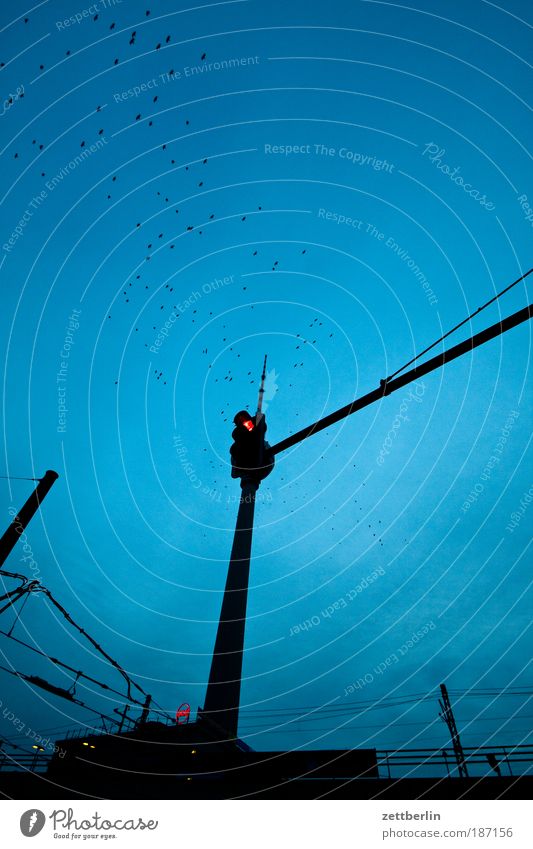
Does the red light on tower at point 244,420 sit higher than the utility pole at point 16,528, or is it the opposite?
the utility pole at point 16,528

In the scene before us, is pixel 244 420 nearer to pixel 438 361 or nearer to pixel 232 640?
pixel 438 361

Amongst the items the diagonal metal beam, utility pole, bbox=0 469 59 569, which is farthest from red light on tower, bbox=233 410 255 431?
utility pole, bbox=0 469 59 569

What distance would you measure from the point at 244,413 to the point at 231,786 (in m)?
12.3

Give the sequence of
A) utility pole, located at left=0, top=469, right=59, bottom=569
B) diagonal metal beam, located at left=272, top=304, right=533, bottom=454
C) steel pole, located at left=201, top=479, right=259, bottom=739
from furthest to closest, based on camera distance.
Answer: utility pole, located at left=0, top=469, right=59, bottom=569, steel pole, located at left=201, top=479, right=259, bottom=739, diagonal metal beam, located at left=272, top=304, right=533, bottom=454

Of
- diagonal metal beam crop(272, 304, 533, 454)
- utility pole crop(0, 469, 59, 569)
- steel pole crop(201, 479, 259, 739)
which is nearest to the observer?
diagonal metal beam crop(272, 304, 533, 454)

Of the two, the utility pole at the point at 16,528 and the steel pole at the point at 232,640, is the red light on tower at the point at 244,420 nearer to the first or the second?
the steel pole at the point at 232,640

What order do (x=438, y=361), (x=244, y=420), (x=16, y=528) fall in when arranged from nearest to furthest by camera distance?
(x=438, y=361)
(x=244, y=420)
(x=16, y=528)

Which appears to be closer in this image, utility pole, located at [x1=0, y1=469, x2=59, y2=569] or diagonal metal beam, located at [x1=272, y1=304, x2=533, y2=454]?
diagonal metal beam, located at [x1=272, y1=304, x2=533, y2=454]

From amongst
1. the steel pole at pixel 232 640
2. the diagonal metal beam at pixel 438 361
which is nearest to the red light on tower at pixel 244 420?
the diagonal metal beam at pixel 438 361

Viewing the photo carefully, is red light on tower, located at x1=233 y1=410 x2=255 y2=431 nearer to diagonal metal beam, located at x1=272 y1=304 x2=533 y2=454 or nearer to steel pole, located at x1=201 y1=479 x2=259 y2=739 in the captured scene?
diagonal metal beam, located at x1=272 y1=304 x2=533 y2=454

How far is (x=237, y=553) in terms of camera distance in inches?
182

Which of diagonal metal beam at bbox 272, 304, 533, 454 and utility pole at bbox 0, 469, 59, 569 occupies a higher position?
utility pole at bbox 0, 469, 59, 569

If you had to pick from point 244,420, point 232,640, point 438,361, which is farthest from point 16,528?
point 438,361

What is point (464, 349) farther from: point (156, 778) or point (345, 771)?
point (156, 778)
